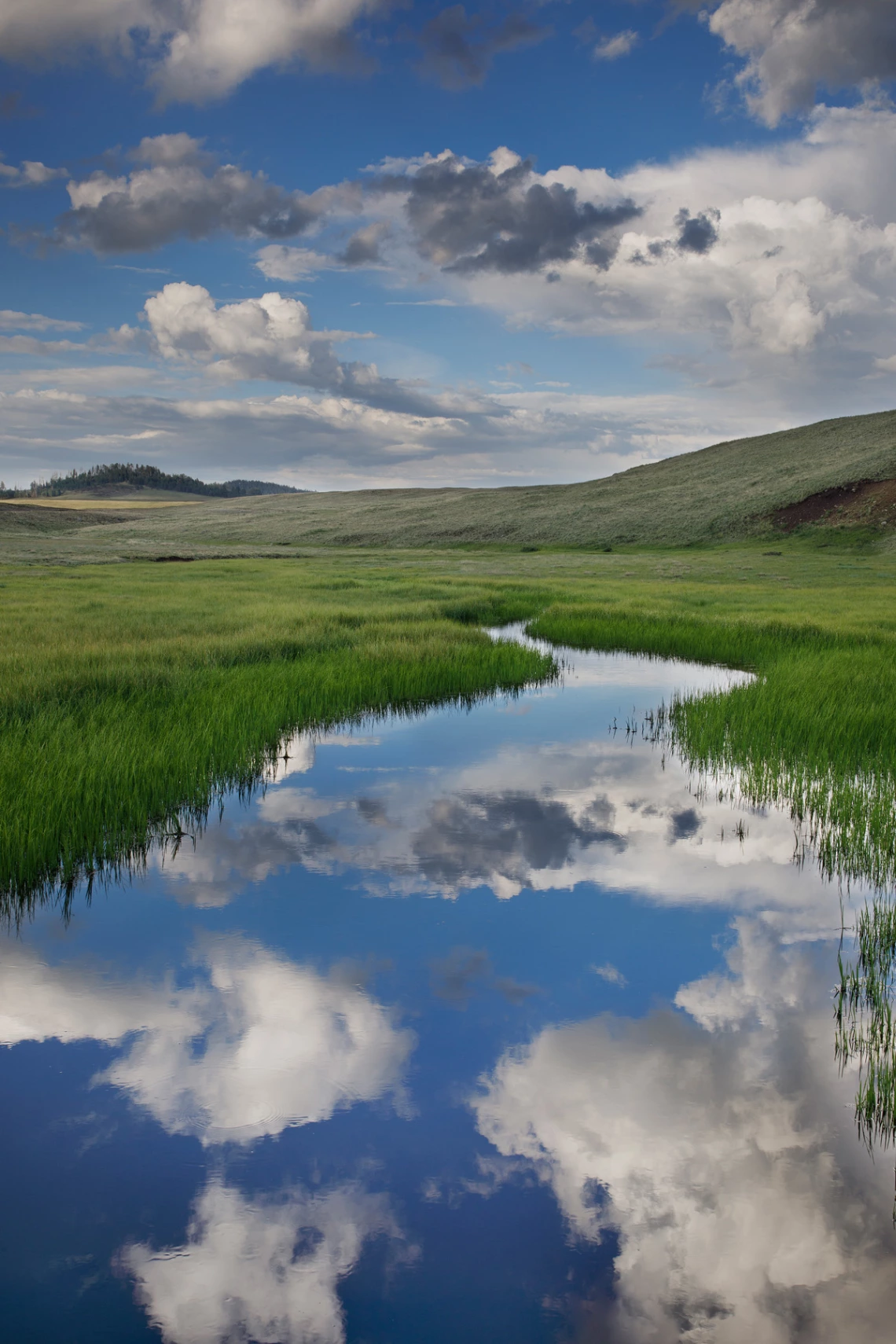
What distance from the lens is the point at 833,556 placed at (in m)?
47.7

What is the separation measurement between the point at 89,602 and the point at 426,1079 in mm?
22405

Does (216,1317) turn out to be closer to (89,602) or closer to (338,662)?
(338,662)

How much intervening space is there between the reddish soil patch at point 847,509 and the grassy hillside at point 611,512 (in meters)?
0.16

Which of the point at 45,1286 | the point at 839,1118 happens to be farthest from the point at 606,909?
the point at 45,1286

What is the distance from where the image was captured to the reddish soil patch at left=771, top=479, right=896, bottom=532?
176 feet

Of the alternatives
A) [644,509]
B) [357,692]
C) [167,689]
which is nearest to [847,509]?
[644,509]

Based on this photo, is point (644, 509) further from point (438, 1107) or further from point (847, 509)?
point (438, 1107)

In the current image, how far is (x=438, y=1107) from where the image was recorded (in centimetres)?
451

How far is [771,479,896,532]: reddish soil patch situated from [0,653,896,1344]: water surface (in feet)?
175

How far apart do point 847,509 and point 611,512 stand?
22039 millimetres

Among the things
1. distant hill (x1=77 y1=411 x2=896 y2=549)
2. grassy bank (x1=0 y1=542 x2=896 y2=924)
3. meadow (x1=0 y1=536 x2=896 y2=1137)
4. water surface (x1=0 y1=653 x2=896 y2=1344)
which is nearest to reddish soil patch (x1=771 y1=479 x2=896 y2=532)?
distant hill (x1=77 y1=411 x2=896 y2=549)

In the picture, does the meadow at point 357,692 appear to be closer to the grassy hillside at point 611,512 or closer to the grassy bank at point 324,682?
the grassy bank at point 324,682

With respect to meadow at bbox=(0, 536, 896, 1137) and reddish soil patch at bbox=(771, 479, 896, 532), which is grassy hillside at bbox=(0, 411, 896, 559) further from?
meadow at bbox=(0, 536, 896, 1137)

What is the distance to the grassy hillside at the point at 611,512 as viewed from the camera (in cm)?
6069
